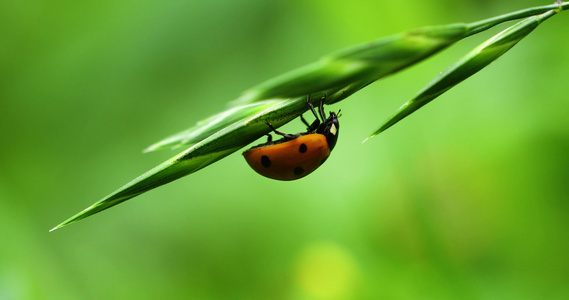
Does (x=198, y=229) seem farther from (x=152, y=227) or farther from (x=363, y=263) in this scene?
(x=363, y=263)

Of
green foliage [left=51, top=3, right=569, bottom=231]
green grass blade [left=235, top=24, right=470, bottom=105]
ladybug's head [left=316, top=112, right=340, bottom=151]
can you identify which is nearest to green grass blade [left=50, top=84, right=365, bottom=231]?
green foliage [left=51, top=3, right=569, bottom=231]

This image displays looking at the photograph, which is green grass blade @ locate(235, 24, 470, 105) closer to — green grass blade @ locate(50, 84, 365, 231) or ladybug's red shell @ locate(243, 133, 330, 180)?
green grass blade @ locate(50, 84, 365, 231)

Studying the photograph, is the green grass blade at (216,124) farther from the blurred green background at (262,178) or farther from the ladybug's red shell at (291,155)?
the blurred green background at (262,178)

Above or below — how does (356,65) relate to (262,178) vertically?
above

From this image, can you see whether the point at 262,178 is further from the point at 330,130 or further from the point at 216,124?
the point at 216,124

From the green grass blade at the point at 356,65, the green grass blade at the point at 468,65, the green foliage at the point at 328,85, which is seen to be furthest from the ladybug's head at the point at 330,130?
the green grass blade at the point at 356,65

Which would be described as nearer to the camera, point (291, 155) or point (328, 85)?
point (328, 85)

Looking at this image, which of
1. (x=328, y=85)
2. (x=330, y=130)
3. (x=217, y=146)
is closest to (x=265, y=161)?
(x=330, y=130)
